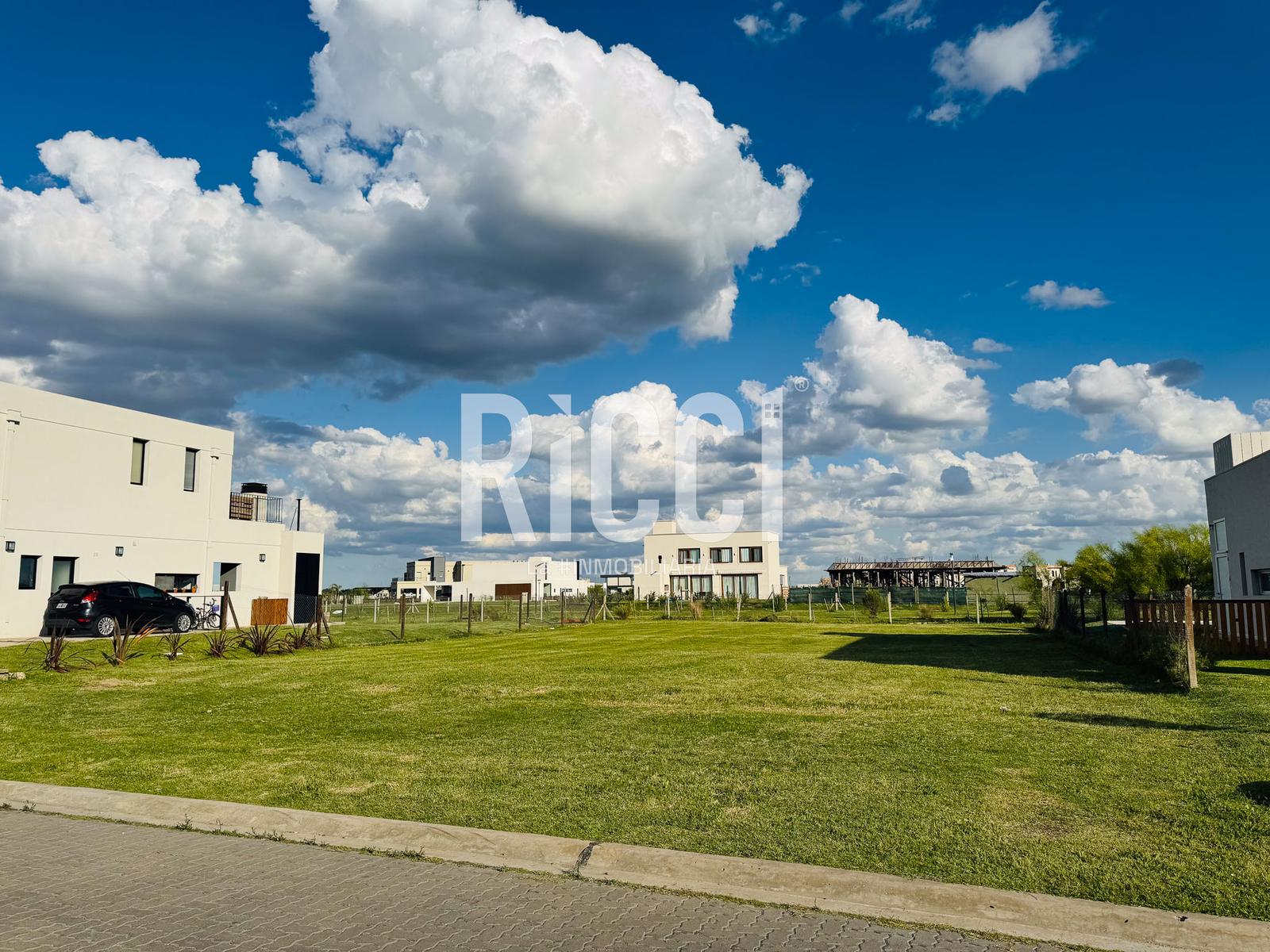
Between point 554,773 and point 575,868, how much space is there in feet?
7.92

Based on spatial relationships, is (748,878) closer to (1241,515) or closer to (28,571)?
(28,571)

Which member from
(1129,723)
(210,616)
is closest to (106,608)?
(210,616)

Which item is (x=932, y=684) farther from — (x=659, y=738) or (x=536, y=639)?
(x=536, y=639)

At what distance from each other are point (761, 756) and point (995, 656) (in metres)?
13.5

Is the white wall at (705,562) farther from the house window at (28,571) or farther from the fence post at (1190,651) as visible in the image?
the fence post at (1190,651)

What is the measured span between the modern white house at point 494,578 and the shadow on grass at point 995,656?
7822 centimetres

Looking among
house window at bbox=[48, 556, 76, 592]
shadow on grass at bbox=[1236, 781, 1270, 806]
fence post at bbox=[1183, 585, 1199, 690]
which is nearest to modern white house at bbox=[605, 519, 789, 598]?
house window at bbox=[48, 556, 76, 592]

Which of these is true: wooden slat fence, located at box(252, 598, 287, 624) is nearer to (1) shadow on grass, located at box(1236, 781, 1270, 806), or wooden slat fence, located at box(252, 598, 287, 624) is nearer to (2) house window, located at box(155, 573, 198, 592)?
(2) house window, located at box(155, 573, 198, 592)

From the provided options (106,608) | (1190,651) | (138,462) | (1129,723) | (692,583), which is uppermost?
(138,462)

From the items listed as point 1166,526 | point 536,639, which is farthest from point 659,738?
point 1166,526

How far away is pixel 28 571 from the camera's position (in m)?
26.9

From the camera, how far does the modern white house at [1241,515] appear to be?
2738 centimetres

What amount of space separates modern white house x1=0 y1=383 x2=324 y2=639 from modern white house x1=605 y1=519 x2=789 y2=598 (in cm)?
4949

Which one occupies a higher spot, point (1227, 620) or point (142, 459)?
point (142, 459)
